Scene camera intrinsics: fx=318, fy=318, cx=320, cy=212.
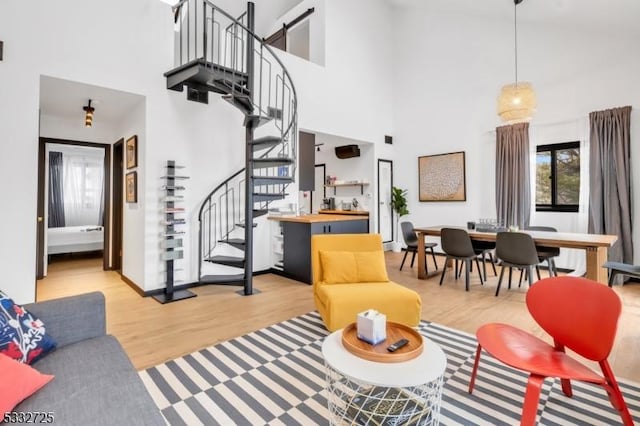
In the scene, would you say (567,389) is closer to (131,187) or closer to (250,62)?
Result: (250,62)

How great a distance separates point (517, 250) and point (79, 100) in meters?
5.76

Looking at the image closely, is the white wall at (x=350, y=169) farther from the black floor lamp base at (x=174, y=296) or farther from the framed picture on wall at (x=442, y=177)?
the black floor lamp base at (x=174, y=296)

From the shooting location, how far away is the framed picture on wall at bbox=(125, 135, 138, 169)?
13.9 ft

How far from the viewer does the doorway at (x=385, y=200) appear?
23.8 ft

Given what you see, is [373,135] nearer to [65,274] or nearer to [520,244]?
[520,244]

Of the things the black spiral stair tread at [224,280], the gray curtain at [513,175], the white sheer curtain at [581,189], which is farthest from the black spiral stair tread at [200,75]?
the white sheer curtain at [581,189]

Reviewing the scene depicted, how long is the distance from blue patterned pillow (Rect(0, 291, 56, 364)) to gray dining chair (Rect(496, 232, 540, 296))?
4294 millimetres

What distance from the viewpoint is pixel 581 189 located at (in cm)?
491

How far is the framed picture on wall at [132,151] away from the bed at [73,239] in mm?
2827

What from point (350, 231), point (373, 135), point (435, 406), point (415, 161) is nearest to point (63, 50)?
point (350, 231)

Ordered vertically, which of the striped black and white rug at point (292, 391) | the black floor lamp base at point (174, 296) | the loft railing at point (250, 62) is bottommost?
the striped black and white rug at point (292, 391)

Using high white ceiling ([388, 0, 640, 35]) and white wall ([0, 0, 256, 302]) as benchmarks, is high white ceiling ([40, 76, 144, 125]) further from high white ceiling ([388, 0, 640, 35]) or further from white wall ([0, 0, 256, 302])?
high white ceiling ([388, 0, 640, 35])

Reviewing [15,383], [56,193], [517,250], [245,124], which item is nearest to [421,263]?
[517,250]

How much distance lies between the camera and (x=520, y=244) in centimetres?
378
